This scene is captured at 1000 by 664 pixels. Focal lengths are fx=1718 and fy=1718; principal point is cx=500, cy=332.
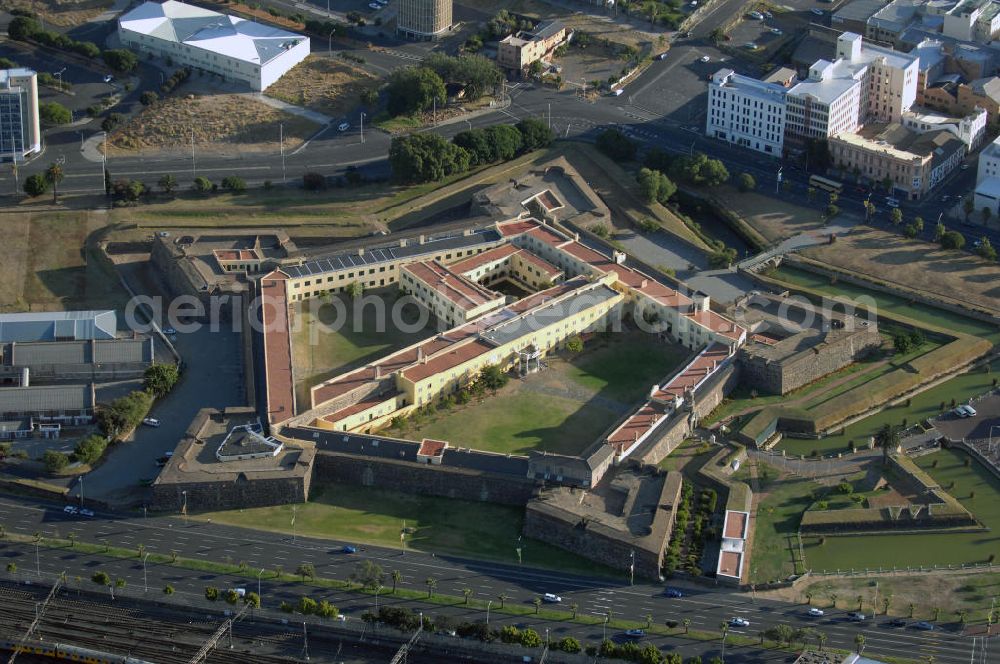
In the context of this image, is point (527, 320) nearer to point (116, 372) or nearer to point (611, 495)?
point (611, 495)

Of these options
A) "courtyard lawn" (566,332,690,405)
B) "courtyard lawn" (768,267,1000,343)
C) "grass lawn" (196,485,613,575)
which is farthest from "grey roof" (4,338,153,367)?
"courtyard lawn" (768,267,1000,343)

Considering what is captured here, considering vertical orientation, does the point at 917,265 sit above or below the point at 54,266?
above

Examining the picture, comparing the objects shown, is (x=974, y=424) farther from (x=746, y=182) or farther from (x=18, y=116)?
(x=18, y=116)

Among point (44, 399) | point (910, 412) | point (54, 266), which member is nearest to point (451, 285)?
point (44, 399)

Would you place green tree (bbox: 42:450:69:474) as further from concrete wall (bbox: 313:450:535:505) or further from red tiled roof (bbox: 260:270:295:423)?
concrete wall (bbox: 313:450:535:505)

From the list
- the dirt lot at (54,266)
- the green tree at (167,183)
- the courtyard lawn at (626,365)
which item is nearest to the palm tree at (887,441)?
the courtyard lawn at (626,365)

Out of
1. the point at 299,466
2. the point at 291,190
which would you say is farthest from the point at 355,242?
the point at 299,466
